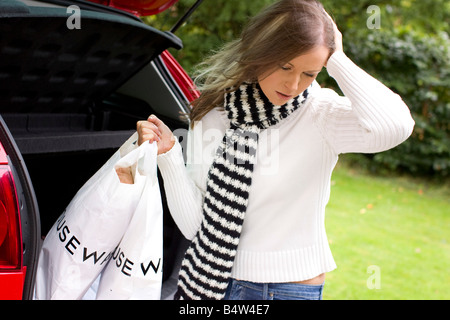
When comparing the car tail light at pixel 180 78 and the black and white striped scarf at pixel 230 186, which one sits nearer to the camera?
the black and white striped scarf at pixel 230 186

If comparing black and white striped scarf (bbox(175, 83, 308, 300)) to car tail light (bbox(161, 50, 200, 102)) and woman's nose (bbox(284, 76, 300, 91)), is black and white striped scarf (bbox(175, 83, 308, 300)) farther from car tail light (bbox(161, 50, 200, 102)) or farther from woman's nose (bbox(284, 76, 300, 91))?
car tail light (bbox(161, 50, 200, 102))

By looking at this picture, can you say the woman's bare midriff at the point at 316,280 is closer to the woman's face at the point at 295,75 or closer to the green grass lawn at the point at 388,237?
the woman's face at the point at 295,75

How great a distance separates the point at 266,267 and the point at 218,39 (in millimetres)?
6323

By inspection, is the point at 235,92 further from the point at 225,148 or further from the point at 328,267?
the point at 328,267

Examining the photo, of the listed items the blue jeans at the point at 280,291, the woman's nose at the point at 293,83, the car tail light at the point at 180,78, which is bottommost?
the blue jeans at the point at 280,291

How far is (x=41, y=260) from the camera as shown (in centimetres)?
165

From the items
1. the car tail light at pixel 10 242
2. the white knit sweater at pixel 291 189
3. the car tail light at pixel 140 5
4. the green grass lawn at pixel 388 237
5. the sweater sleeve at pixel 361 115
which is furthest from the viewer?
the green grass lawn at pixel 388 237

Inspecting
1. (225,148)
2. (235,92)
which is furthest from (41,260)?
(235,92)

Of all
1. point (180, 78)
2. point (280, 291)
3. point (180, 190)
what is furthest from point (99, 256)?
point (180, 78)

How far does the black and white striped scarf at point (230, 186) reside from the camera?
159cm

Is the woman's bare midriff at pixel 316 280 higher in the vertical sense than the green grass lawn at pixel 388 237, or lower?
higher

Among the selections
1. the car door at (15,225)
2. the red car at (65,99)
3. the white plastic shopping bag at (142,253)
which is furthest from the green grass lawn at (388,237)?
the car door at (15,225)

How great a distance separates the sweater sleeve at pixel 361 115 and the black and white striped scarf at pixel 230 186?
12cm

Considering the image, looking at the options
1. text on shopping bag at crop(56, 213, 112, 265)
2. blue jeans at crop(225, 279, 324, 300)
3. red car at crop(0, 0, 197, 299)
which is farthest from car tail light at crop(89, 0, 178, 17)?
blue jeans at crop(225, 279, 324, 300)
